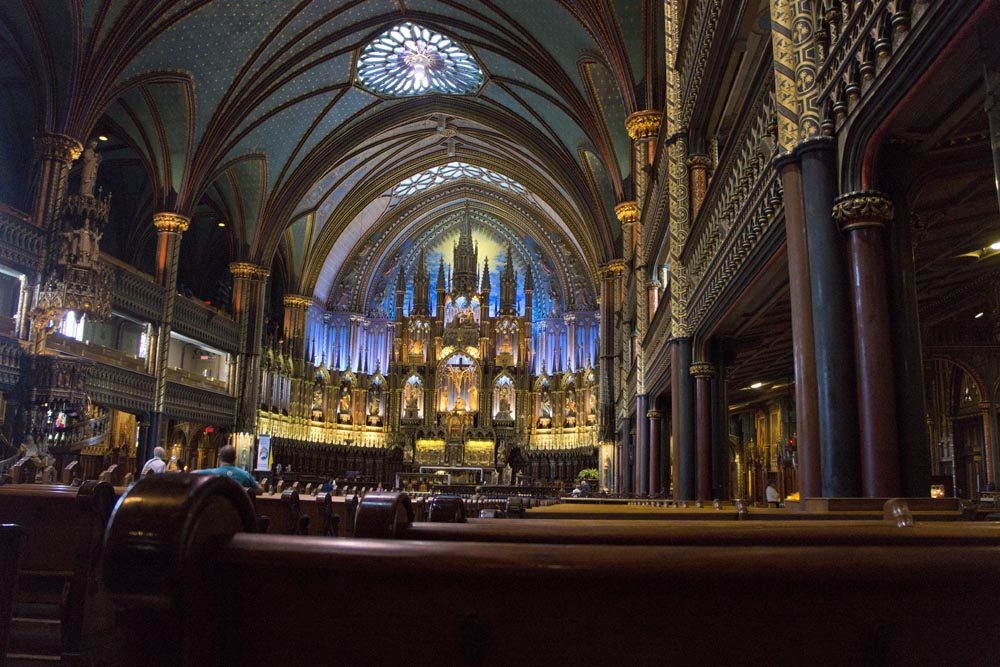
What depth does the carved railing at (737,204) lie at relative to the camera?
247 inches

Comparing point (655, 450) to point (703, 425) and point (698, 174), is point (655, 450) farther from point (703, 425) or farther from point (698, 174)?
point (698, 174)

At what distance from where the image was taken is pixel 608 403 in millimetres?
24453

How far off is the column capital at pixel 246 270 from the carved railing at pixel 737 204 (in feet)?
63.6

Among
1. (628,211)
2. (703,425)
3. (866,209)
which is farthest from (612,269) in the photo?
(866,209)

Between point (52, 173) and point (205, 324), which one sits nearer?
point (52, 173)

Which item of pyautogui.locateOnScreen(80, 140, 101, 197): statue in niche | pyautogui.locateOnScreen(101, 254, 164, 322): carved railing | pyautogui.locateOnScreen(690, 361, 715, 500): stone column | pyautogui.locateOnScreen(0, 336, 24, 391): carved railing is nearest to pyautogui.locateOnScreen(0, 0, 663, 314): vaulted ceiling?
pyautogui.locateOnScreen(80, 140, 101, 197): statue in niche

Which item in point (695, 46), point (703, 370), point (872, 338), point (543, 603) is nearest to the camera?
point (543, 603)

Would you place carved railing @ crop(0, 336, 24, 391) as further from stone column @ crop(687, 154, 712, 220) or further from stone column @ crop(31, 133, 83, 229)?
stone column @ crop(687, 154, 712, 220)

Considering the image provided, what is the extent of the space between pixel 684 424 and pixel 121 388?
1476cm

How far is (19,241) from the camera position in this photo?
1512 centimetres

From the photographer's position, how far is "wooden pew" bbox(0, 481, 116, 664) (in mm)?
3783

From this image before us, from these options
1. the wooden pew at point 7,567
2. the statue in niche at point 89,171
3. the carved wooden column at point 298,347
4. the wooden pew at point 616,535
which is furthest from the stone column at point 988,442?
the carved wooden column at point 298,347

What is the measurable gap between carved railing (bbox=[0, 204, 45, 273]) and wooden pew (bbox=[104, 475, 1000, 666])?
1644 centimetres

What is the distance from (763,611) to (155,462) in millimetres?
7785
